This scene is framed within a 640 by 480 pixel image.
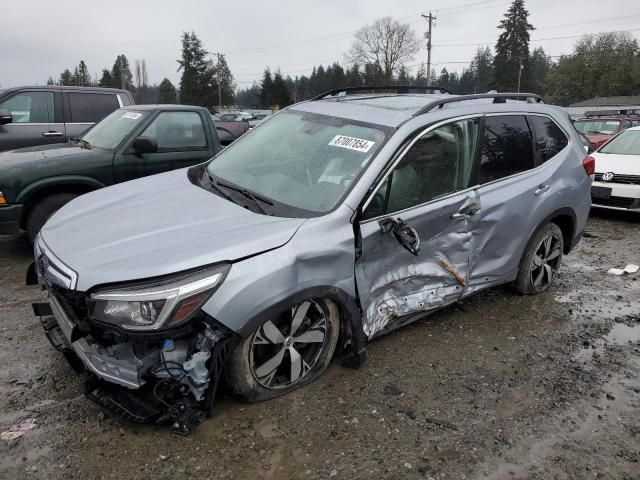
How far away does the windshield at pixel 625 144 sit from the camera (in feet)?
28.7

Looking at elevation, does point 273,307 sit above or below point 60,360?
above

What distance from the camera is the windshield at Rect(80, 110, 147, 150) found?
19.3 ft

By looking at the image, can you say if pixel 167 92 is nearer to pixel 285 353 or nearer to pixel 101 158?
pixel 101 158

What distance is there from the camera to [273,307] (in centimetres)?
259

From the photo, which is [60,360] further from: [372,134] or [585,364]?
[585,364]

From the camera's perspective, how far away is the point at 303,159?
11.2ft

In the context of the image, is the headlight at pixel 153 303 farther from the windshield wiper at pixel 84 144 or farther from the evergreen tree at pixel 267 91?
the evergreen tree at pixel 267 91

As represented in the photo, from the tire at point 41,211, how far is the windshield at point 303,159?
7.94 feet

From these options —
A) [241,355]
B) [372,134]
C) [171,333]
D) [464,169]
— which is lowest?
[241,355]

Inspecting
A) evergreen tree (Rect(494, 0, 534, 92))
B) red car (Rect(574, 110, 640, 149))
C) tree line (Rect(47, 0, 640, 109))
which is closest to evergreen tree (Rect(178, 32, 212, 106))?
tree line (Rect(47, 0, 640, 109))

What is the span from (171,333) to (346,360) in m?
1.34

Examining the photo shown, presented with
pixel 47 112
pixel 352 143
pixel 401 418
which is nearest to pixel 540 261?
pixel 352 143

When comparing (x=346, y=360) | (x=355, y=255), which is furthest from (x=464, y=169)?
(x=346, y=360)

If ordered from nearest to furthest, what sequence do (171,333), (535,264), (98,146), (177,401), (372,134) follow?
(171,333), (177,401), (372,134), (535,264), (98,146)
